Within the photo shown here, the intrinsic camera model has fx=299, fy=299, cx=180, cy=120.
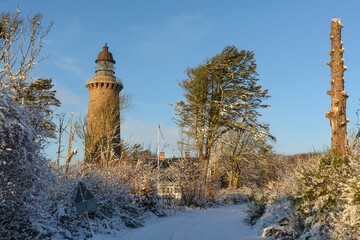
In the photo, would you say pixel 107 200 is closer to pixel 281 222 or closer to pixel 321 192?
pixel 281 222

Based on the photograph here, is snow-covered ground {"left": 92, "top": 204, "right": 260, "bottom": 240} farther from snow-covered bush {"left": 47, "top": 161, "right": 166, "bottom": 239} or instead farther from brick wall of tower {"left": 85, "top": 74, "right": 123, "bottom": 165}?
brick wall of tower {"left": 85, "top": 74, "right": 123, "bottom": 165}

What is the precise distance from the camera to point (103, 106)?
31.2 meters

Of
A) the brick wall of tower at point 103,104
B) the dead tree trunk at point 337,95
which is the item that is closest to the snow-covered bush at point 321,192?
the dead tree trunk at point 337,95

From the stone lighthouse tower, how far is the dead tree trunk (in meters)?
20.0

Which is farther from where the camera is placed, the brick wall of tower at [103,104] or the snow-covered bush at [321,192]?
the brick wall of tower at [103,104]

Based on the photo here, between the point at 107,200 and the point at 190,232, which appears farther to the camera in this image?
the point at 107,200

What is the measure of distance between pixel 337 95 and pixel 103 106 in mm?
25435

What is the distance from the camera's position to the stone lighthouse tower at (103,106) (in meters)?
27.2

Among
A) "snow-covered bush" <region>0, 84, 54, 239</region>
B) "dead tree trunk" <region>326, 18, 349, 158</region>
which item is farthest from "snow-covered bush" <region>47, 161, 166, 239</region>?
"dead tree trunk" <region>326, 18, 349, 158</region>

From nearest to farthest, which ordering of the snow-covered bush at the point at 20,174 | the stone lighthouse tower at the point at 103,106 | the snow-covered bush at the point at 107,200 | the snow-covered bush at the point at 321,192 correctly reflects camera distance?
the snow-covered bush at the point at 20,174 < the snow-covered bush at the point at 321,192 < the snow-covered bush at the point at 107,200 < the stone lighthouse tower at the point at 103,106

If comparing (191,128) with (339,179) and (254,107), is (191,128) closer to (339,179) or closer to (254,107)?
(254,107)

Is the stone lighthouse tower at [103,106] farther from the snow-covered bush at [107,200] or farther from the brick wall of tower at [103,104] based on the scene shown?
the snow-covered bush at [107,200]

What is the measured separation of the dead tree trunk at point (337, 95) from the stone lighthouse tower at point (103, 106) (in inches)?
789

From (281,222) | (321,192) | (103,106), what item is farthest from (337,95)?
(103,106)
